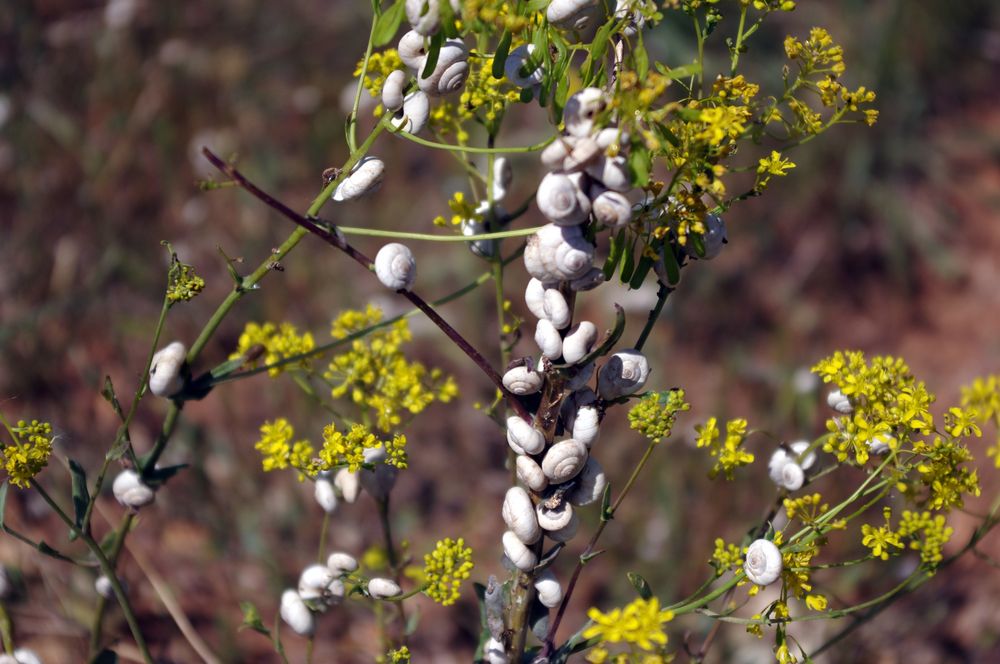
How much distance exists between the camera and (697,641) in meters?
3.03

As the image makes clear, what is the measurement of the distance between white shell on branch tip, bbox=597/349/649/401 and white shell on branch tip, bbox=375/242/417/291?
1.19 ft

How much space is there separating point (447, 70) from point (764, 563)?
3.15ft

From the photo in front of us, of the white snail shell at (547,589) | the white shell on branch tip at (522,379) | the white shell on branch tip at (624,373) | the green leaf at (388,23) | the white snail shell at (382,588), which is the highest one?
the green leaf at (388,23)

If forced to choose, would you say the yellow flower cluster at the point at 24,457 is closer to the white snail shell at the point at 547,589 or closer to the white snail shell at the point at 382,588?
the white snail shell at the point at 382,588

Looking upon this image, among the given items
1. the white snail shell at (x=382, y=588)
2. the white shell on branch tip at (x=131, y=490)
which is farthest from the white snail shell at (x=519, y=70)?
the white shell on branch tip at (x=131, y=490)

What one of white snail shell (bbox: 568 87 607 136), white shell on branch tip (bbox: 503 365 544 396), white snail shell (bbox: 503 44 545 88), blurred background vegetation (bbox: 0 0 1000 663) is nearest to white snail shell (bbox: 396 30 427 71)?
white snail shell (bbox: 503 44 545 88)

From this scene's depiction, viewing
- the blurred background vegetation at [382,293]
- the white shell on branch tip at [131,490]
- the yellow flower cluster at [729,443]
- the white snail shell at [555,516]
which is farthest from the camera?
the blurred background vegetation at [382,293]

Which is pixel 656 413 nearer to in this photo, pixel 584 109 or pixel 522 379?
pixel 522 379

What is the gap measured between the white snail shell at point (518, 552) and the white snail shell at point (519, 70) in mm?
753

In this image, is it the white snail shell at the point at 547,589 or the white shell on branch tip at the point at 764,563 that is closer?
the white shell on branch tip at the point at 764,563

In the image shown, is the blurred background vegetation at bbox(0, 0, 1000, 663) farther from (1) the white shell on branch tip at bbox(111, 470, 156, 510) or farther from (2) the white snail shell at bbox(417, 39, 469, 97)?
(2) the white snail shell at bbox(417, 39, 469, 97)

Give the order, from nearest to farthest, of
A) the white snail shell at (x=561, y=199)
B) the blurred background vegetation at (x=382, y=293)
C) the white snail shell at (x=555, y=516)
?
1. the white snail shell at (x=561, y=199)
2. the white snail shell at (x=555, y=516)
3. the blurred background vegetation at (x=382, y=293)

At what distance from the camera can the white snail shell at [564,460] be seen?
4.77 ft

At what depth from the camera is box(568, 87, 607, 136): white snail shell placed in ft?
4.27
